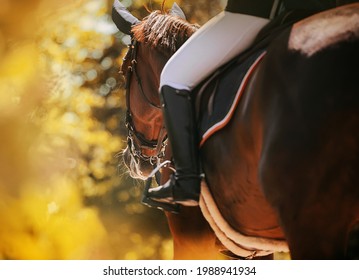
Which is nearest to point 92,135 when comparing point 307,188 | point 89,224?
point 89,224

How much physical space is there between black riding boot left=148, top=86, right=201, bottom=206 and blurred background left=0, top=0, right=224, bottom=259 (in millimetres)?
1576

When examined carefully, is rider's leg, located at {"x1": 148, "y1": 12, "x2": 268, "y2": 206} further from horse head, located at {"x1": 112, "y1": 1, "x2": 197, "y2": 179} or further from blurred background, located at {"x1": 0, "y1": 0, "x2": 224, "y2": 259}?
blurred background, located at {"x1": 0, "y1": 0, "x2": 224, "y2": 259}

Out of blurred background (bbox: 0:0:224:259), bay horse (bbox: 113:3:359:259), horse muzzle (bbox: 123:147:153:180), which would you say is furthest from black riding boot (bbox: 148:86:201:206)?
blurred background (bbox: 0:0:224:259)

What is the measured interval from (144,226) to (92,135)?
0.75m

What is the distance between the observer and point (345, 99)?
5.40ft

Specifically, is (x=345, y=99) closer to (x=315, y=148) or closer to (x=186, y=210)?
(x=315, y=148)

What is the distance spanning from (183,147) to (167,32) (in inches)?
33.7

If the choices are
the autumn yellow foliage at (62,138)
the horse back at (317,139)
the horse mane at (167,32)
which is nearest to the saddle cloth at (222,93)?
the horse back at (317,139)

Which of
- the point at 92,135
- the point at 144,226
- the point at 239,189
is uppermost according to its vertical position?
the point at 239,189

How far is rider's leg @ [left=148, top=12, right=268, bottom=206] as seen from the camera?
226 cm

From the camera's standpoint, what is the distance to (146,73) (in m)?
3.14

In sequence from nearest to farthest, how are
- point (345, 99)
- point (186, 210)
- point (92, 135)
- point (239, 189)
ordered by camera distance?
1. point (345, 99)
2. point (239, 189)
3. point (186, 210)
4. point (92, 135)

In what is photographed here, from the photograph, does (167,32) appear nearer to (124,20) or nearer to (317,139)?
(124,20)

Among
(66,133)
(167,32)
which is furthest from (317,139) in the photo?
(66,133)
